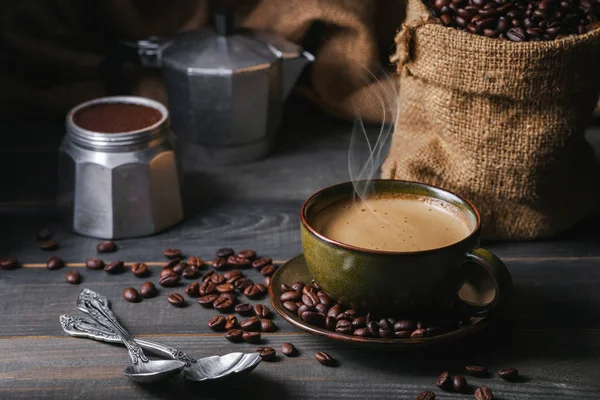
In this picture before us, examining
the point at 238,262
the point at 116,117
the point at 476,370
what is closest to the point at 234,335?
the point at 238,262

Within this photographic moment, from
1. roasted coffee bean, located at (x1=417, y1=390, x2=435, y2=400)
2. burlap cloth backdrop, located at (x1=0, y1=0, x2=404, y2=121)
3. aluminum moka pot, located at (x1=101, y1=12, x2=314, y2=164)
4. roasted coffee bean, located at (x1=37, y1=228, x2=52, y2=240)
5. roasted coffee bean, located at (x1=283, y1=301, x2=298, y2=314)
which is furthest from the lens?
burlap cloth backdrop, located at (x1=0, y1=0, x2=404, y2=121)

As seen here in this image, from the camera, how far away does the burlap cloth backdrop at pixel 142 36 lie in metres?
1.86

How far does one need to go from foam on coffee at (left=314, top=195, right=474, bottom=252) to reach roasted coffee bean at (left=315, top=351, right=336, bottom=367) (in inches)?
6.4

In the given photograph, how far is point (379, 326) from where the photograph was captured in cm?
111

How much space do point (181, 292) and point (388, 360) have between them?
0.38m

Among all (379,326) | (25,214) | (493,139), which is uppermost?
(493,139)

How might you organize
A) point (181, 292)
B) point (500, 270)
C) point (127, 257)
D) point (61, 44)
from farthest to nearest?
point (61, 44) < point (127, 257) < point (181, 292) < point (500, 270)

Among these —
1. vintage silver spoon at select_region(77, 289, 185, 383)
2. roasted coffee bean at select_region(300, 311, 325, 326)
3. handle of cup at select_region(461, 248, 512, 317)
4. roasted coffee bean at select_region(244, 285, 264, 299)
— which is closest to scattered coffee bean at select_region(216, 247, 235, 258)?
roasted coffee bean at select_region(244, 285, 264, 299)

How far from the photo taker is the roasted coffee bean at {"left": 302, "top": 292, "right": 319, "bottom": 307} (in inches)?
45.7

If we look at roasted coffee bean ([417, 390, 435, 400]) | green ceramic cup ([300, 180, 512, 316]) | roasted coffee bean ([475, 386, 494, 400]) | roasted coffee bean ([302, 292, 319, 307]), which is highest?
green ceramic cup ([300, 180, 512, 316])

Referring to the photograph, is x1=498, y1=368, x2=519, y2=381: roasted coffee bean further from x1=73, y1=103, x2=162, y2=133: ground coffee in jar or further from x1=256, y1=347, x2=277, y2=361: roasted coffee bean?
x1=73, y1=103, x2=162, y2=133: ground coffee in jar

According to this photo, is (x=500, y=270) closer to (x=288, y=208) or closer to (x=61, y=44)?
(x=288, y=208)

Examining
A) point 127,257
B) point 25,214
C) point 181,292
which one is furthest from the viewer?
point 25,214

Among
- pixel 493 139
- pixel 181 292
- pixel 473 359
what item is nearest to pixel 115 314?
pixel 181 292
